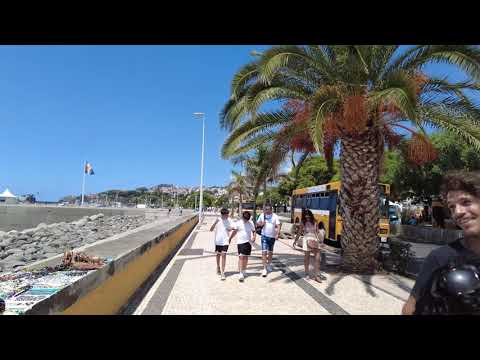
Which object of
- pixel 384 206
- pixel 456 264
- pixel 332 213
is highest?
pixel 384 206

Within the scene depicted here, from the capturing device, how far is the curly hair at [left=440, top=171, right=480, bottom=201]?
1982 millimetres

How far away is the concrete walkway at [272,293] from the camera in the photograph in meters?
6.12

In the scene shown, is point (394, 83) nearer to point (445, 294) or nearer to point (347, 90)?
point (347, 90)

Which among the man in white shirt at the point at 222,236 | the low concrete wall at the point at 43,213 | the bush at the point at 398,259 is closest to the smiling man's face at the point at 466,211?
the man in white shirt at the point at 222,236

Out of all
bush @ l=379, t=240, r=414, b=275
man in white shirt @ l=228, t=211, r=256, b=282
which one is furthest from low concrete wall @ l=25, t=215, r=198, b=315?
bush @ l=379, t=240, r=414, b=275

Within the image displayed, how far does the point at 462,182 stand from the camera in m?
2.02

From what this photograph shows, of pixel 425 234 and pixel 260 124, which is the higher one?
pixel 260 124

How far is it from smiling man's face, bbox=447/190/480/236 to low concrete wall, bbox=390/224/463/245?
19.2 m

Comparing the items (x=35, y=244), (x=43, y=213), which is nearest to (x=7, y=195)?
(x=43, y=213)

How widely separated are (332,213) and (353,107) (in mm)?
9878

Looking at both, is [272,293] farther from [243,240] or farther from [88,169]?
[88,169]
